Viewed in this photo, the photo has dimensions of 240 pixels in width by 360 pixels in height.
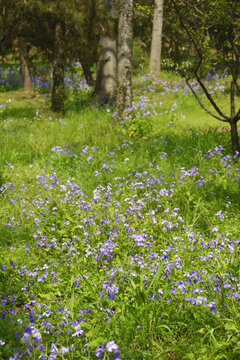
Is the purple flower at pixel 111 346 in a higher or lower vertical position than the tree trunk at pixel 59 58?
lower

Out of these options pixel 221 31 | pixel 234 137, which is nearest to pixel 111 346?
pixel 234 137

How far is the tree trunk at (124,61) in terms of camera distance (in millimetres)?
7926

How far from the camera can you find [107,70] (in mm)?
10984

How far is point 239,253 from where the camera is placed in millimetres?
3594

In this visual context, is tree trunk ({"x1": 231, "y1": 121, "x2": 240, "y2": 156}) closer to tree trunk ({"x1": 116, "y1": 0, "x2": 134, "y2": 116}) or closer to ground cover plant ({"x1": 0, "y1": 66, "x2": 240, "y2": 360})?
ground cover plant ({"x1": 0, "y1": 66, "x2": 240, "y2": 360})

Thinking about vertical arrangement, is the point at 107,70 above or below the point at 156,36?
below

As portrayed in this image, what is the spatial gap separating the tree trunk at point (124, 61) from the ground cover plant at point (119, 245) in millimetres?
440

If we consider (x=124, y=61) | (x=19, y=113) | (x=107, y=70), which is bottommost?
(x=19, y=113)

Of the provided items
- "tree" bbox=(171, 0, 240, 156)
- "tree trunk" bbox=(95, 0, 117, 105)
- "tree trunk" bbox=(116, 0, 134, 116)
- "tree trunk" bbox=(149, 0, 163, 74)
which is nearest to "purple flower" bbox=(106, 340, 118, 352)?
"tree" bbox=(171, 0, 240, 156)

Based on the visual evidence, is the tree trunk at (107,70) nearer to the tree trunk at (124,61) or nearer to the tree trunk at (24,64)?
the tree trunk at (124,61)

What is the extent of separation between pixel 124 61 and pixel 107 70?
2988 millimetres

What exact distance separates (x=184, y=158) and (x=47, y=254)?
10.8 ft

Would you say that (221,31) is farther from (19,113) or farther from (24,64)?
(24,64)

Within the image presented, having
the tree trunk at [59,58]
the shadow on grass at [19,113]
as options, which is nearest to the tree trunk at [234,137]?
the tree trunk at [59,58]
